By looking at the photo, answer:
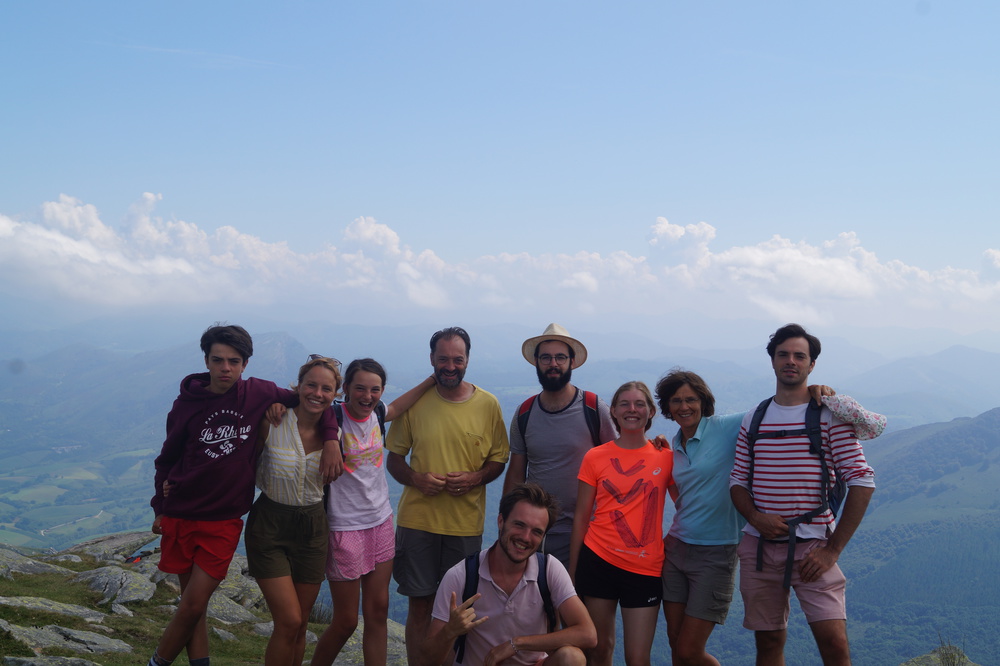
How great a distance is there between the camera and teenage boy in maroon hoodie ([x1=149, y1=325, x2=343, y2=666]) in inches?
242

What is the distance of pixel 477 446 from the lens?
7270 millimetres

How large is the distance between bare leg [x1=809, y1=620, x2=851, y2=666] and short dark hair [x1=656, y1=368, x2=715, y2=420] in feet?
6.96

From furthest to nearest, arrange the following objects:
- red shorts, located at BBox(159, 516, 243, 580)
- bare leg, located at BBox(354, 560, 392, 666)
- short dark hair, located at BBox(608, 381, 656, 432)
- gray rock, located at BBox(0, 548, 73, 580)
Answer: gray rock, located at BBox(0, 548, 73, 580) → bare leg, located at BBox(354, 560, 392, 666) → short dark hair, located at BBox(608, 381, 656, 432) → red shorts, located at BBox(159, 516, 243, 580)

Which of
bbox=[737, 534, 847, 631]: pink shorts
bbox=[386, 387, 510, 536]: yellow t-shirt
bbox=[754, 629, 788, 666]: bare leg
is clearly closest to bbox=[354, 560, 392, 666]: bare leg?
bbox=[386, 387, 510, 536]: yellow t-shirt

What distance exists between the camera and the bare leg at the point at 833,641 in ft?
18.6

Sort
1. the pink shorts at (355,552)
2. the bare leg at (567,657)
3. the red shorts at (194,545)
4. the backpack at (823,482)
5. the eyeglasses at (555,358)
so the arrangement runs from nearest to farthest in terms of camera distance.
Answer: the bare leg at (567,657) < the backpack at (823,482) < the red shorts at (194,545) < the pink shorts at (355,552) < the eyeglasses at (555,358)

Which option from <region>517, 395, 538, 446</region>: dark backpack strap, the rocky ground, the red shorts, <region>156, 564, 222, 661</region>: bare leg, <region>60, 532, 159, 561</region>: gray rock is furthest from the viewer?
<region>60, 532, 159, 561</region>: gray rock

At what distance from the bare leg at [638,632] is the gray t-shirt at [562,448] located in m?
1.05

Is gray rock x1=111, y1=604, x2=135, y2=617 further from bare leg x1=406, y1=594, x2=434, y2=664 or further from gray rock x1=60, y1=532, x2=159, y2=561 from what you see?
bare leg x1=406, y1=594, x2=434, y2=664

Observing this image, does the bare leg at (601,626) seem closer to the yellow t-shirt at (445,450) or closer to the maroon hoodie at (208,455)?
the yellow t-shirt at (445,450)

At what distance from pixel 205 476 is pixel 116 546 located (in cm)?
1497

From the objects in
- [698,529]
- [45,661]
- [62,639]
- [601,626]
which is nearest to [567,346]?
[698,529]

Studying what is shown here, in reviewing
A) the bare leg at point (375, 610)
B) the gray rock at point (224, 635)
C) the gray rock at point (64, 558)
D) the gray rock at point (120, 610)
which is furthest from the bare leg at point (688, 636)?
the gray rock at point (64, 558)

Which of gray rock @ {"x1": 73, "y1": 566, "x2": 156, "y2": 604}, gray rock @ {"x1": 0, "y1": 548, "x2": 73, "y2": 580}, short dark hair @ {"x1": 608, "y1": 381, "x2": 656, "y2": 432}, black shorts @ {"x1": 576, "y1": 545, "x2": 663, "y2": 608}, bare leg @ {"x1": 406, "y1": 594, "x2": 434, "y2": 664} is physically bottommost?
gray rock @ {"x1": 0, "y1": 548, "x2": 73, "y2": 580}
